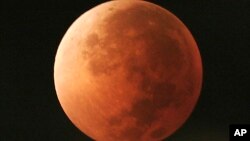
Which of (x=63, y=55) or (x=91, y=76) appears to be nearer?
(x=91, y=76)

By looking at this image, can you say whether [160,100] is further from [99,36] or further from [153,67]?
[99,36]

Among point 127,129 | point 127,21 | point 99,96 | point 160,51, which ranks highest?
point 127,21

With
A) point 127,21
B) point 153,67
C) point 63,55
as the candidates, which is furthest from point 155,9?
point 63,55

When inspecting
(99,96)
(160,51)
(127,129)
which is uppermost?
(160,51)

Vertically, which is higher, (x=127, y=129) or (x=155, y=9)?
(x=155, y=9)

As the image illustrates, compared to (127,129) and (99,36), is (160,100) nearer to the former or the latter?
(127,129)

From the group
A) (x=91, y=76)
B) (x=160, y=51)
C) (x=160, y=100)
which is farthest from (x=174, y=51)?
(x=91, y=76)
